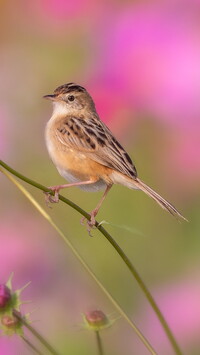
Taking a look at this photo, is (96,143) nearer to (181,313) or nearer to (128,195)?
(181,313)

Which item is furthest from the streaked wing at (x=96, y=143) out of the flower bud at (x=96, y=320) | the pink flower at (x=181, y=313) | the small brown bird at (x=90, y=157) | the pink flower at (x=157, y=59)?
the pink flower at (x=157, y=59)

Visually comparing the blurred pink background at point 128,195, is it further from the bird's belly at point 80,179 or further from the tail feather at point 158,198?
the tail feather at point 158,198

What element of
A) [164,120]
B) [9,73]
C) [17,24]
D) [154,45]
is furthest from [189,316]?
[17,24]

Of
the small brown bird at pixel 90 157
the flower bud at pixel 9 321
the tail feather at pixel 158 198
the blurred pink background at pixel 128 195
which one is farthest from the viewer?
the blurred pink background at pixel 128 195

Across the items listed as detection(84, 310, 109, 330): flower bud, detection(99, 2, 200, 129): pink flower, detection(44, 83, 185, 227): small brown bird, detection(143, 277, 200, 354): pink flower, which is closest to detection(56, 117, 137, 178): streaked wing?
detection(44, 83, 185, 227): small brown bird

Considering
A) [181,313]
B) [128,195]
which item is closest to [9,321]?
[181,313]

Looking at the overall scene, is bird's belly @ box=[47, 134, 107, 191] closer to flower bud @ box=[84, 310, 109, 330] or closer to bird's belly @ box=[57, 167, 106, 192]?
bird's belly @ box=[57, 167, 106, 192]

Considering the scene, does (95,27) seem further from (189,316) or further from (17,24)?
(189,316)
